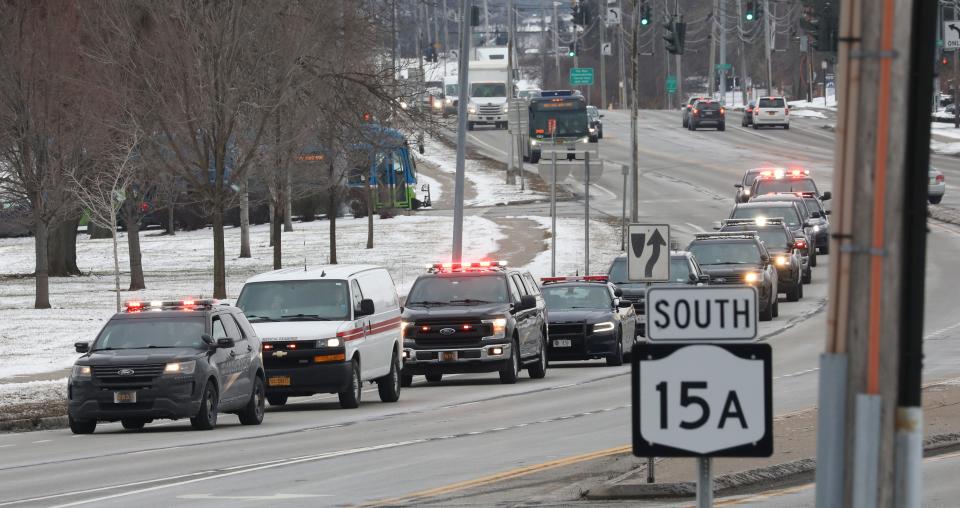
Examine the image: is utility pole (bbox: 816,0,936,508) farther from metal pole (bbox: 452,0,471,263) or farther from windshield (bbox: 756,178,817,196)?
windshield (bbox: 756,178,817,196)

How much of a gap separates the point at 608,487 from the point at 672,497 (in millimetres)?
502

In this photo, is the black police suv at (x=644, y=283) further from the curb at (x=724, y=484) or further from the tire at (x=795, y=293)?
the curb at (x=724, y=484)

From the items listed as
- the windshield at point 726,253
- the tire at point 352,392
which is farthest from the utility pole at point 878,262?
the windshield at point 726,253

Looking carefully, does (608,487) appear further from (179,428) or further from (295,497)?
(179,428)

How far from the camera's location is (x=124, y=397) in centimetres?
2105

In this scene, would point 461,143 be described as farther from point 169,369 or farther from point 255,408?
point 169,369

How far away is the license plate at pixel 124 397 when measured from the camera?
21016 mm

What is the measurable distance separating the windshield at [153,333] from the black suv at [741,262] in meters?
16.0

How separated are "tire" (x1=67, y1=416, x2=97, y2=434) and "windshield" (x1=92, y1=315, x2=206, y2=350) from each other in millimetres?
900

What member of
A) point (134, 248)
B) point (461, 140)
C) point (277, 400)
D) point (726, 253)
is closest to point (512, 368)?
point (277, 400)

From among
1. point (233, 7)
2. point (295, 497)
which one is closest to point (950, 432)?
point (295, 497)

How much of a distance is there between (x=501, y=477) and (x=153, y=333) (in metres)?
8.05

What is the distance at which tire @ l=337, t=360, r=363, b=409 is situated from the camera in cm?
2383

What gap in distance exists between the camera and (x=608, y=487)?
45.3 ft
